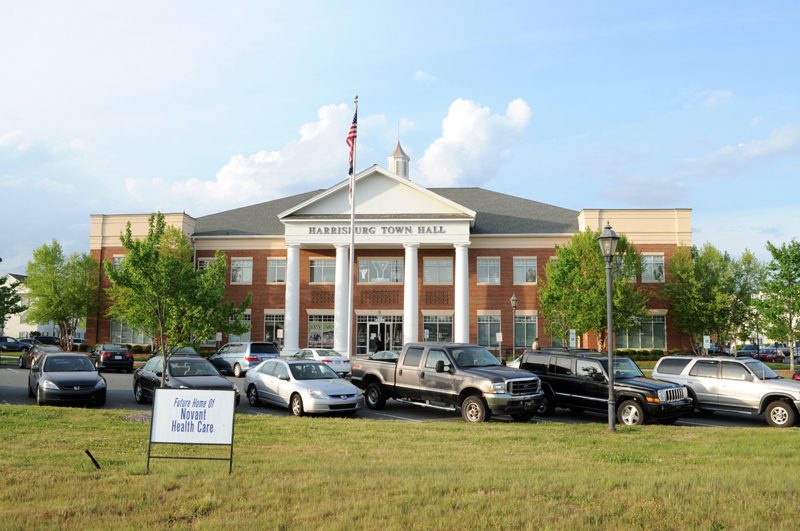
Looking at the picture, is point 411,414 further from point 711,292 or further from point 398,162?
point 398,162

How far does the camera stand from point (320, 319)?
4422 centimetres

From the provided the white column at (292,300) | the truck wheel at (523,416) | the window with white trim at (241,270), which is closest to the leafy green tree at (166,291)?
the truck wheel at (523,416)

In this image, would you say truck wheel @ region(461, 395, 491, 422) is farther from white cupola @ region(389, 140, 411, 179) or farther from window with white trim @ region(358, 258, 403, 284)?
white cupola @ region(389, 140, 411, 179)

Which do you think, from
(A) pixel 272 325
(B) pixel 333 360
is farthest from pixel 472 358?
(A) pixel 272 325

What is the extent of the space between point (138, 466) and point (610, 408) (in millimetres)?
9186

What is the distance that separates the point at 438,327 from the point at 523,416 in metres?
28.1

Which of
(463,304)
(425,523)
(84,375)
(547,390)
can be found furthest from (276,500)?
(463,304)

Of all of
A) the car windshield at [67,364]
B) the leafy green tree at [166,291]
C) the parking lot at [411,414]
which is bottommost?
the parking lot at [411,414]

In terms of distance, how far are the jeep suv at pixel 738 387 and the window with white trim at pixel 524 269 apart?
83.1 feet

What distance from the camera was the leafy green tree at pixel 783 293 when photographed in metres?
33.1

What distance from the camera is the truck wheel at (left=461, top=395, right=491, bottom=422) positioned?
48.1 ft

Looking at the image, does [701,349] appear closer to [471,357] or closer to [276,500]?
[471,357]

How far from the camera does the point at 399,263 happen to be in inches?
1732

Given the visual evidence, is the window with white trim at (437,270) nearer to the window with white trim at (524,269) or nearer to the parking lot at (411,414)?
the window with white trim at (524,269)
